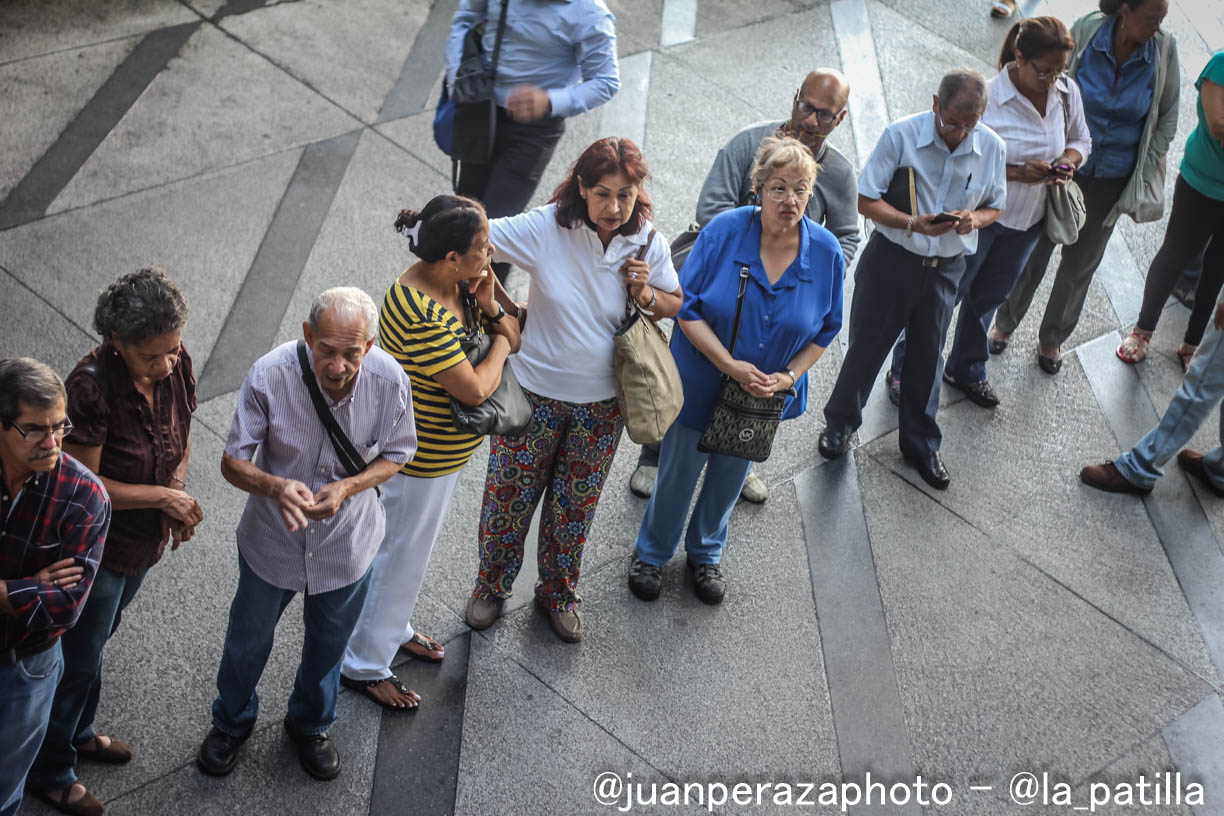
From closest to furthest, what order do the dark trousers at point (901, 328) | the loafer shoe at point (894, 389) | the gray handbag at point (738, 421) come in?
the gray handbag at point (738, 421), the dark trousers at point (901, 328), the loafer shoe at point (894, 389)

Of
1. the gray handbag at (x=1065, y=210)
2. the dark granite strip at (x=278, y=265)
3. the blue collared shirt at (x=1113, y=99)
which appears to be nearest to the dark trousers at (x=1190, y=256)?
the blue collared shirt at (x=1113, y=99)

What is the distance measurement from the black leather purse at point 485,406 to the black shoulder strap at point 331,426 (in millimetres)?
381

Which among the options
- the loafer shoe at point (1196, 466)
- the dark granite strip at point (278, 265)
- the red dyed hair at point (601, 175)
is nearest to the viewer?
the red dyed hair at point (601, 175)

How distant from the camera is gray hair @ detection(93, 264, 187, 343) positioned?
3.06 m

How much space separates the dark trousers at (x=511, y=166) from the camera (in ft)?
18.3

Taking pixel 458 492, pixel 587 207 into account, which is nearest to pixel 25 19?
pixel 458 492

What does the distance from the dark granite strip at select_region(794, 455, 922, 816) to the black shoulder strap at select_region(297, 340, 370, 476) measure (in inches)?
90.4

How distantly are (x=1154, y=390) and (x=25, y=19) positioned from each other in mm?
7896

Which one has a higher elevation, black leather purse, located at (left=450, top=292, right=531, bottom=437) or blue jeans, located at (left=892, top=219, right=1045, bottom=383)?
black leather purse, located at (left=450, top=292, right=531, bottom=437)

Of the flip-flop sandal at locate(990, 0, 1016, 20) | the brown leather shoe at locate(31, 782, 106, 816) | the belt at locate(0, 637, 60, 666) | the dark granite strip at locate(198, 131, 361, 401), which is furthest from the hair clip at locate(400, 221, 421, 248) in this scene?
the flip-flop sandal at locate(990, 0, 1016, 20)

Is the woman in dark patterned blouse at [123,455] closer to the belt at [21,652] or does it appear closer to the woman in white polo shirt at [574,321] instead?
the belt at [21,652]

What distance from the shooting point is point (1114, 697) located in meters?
4.89

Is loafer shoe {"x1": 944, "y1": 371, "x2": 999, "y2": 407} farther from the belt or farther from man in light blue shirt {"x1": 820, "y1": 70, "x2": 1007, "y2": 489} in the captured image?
the belt

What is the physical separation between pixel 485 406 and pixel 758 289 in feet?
4.07
